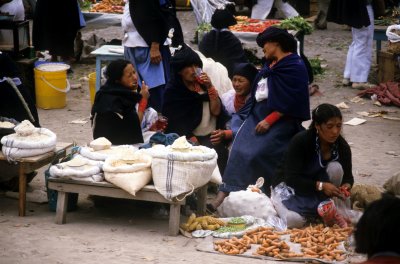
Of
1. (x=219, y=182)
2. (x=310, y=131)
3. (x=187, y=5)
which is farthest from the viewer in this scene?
(x=187, y=5)

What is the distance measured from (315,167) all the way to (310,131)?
291mm

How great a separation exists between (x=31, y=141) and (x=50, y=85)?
13.0 feet

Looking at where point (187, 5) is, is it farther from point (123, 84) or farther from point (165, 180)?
point (165, 180)

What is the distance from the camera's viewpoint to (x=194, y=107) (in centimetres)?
777

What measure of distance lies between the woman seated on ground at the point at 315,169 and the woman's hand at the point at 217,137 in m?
1.00

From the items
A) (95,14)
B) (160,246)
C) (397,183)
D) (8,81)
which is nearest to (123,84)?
(8,81)

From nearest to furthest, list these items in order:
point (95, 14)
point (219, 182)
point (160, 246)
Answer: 1. point (160, 246)
2. point (219, 182)
3. point (95, 14)

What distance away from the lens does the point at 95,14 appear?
12.8 m

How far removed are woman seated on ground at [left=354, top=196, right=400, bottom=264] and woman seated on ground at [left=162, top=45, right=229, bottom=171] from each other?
4.54 m

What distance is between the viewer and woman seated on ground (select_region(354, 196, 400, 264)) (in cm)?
314

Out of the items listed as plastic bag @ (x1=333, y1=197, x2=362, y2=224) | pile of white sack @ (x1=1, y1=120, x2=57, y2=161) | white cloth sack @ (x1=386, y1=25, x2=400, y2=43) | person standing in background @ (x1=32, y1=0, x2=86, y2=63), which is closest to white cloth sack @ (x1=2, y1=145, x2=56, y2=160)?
pile of white sack @ (x1=1, y1=120, x2=57, y2=161)

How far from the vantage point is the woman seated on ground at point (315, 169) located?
6.60 meters

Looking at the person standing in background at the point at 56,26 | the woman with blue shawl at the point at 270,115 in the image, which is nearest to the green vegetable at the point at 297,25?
the person standing in background at the point at 56,26

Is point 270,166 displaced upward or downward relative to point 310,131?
downward
